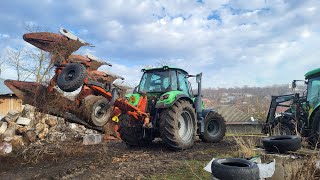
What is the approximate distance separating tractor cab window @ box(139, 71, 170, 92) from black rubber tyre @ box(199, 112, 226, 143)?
6.99 ft

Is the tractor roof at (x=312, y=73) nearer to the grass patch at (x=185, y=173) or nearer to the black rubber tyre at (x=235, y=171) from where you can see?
the grass patch at (x=185, y=173)

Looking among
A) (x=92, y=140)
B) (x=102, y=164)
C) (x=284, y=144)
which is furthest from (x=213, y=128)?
(x=102, y=164)

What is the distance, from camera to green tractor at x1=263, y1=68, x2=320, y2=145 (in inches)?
343

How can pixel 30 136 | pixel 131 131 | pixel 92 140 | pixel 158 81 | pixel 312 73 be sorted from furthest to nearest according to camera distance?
pixel 30 136, pixel 92 140, pixel 312 73, pixel 158 81, pixel 131 131

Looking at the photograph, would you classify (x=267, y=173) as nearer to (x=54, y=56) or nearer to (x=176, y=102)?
(x=176, y=102)

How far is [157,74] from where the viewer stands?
9.32 metres

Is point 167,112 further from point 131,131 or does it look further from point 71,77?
point 71,77

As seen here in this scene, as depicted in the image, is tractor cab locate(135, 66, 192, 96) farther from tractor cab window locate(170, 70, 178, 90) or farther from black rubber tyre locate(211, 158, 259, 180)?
black rubber tyre locate(211, 158, 259, 180)

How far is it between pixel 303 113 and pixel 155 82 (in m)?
5.05

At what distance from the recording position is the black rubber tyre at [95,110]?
23.7 ft

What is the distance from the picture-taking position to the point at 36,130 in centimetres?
1321

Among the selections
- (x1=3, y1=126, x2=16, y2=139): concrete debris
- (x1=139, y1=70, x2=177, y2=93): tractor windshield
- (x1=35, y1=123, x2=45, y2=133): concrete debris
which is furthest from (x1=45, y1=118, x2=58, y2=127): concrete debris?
(x1=139, y1=70, x2=177, y2=93): tractor windshield

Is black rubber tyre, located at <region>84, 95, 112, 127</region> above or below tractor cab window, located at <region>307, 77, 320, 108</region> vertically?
below

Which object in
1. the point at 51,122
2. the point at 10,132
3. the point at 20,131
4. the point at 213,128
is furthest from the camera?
the point at 51,122
